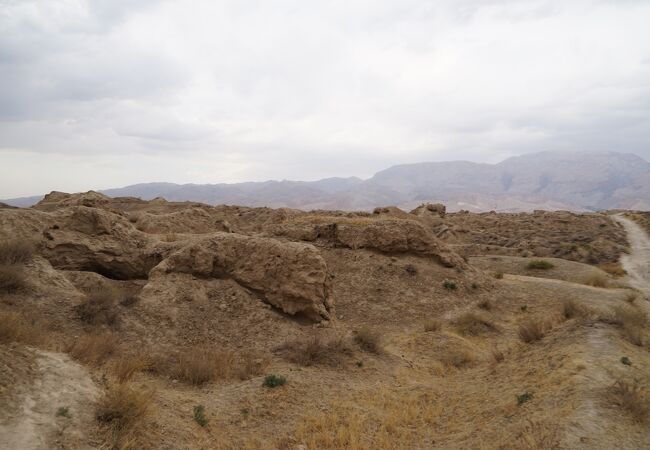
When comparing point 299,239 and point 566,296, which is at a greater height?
point 299,239

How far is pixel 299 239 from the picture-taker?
18469 millimetres

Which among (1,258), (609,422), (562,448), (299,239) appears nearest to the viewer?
(562,448)

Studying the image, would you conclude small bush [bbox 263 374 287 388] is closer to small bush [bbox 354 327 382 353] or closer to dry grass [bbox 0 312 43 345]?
small bush [bbox 354 327 382 353]

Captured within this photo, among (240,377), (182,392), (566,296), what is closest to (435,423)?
(240,377)

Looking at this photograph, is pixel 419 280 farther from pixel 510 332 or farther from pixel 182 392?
pixel 182 392

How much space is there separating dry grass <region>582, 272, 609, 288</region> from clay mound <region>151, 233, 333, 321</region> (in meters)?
13.9

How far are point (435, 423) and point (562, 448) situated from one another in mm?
2494

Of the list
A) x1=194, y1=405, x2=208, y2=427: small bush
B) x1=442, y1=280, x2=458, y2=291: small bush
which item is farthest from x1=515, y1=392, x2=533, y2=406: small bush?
x1=442, y1=280, x2=458, y2=291: small bush

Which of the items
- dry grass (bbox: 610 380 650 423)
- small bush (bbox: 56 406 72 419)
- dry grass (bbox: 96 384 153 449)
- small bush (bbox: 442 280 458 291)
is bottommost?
small bush (bbox: 442 280 458 291)

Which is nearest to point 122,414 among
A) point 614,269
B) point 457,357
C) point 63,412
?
point 63,412

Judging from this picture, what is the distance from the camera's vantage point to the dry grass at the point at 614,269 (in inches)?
992

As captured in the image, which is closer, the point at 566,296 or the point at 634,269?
the point at 566,296

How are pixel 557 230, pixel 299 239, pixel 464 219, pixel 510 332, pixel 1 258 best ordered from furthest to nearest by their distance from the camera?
pixel 464 219 < pixel 557 230 < pixel 299 239 < pixel 510 332 < pixel 1 258

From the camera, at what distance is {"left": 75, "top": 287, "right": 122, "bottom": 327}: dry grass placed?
32.1 ft
